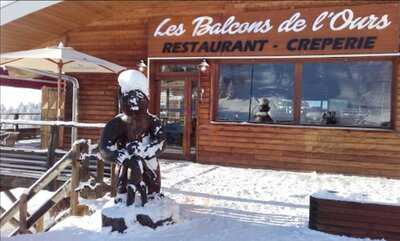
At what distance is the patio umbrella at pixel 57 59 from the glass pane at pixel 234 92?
7.28 feet

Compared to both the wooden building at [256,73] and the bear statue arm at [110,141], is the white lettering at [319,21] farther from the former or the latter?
the bear statue arm at [110,141]

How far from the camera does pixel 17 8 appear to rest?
9.48 meters

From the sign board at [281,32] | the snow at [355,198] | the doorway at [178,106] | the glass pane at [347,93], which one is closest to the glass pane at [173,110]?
the doorway at [178,106]

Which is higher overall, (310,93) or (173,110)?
(310,93)

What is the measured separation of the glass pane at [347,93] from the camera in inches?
332

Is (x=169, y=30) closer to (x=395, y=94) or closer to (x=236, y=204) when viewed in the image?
(x=395, y=94)

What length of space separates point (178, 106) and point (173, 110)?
0.49 feet

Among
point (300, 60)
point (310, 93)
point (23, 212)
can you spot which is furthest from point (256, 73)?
point (23, 212)

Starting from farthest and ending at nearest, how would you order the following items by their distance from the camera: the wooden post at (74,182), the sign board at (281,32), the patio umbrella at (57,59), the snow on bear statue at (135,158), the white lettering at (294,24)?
1. the white lettering at (294,24)
2. the sign board at (281,32)
3. the patio umbrella at (57,59)
4. the wooden post at (74,182)
5. the snow on bear statue at (135,158)

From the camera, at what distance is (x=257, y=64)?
30.5 ft

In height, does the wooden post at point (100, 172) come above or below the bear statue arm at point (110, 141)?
below

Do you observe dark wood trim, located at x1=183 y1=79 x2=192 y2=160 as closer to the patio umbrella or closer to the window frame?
the window frame

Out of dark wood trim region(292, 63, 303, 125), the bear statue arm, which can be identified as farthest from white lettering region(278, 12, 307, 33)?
the bear statue arm

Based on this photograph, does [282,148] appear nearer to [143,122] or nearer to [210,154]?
[210,154]
